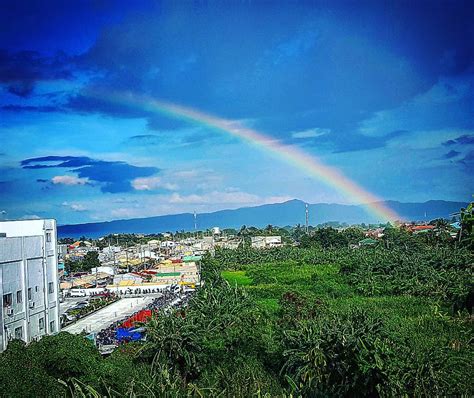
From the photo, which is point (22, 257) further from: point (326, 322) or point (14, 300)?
point (326, 322)

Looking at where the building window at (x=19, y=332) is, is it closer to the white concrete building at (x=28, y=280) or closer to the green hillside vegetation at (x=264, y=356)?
the white concrete building at (x=28, y=280)

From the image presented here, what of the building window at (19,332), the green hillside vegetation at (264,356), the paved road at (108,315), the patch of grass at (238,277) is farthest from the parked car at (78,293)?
the building window at (19,332)

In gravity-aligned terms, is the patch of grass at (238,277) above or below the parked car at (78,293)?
above

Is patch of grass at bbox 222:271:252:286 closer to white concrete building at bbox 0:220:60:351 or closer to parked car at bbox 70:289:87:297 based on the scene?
parked car at bbox 70:289:87:297

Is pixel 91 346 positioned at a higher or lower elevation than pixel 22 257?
lower

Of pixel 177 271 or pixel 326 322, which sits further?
pixel 177 271

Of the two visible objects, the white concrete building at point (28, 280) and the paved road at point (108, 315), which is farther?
the paved road at point (108, 315)

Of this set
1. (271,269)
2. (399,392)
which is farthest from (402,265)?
(399,392)
